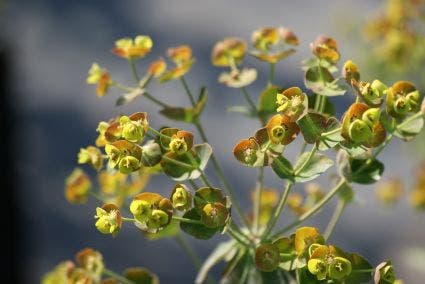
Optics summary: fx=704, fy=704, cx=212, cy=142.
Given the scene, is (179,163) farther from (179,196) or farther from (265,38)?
(265,38)

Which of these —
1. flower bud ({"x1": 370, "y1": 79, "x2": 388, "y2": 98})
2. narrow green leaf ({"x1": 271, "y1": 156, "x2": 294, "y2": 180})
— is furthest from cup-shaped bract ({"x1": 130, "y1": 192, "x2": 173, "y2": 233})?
flower bud ({"x1": 370, "y1": 79, "x2": 388, "y2": 98})

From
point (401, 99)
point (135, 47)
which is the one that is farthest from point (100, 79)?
point (401, 99)

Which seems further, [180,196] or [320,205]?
[320,205]

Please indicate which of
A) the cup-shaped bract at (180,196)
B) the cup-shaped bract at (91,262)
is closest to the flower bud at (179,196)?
the cup-shaped bract at (180,196)

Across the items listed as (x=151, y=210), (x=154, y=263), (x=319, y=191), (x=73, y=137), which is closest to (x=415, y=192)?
(x=319, y=191)

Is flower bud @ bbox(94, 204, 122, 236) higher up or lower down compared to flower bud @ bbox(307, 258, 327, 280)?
higher up

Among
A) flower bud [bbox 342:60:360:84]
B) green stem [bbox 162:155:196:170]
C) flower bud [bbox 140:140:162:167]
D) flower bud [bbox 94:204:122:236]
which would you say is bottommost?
flower bud [bbox 94:204:122:236]

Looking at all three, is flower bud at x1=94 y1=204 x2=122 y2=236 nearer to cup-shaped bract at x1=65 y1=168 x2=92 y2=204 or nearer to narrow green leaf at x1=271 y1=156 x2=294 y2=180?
narrow green leaf at x1=271 y1=156 x2=294 y2=180
